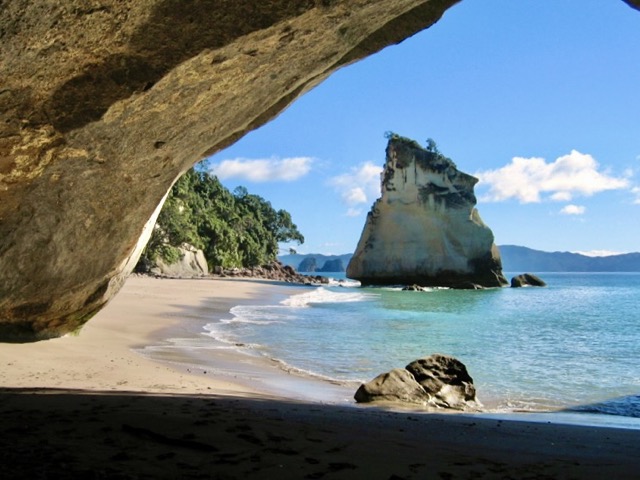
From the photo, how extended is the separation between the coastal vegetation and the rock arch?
1401 inches

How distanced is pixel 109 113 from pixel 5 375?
3.65m

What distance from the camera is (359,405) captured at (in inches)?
263

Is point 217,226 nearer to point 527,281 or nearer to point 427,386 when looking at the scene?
point 527,281

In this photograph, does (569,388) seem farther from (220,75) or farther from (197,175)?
(197,175)

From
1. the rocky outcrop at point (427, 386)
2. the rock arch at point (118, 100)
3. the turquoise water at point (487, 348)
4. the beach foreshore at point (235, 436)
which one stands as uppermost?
the rock arch at point (118, 100)

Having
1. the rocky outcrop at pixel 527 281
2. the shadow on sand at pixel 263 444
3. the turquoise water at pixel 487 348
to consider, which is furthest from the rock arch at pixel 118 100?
the rocky outcrop at pixel 527 281

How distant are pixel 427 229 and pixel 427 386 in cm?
5025

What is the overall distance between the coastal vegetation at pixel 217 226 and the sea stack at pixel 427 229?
54.4ft

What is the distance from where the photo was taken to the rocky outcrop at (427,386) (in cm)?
704

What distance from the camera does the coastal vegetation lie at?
142 ft

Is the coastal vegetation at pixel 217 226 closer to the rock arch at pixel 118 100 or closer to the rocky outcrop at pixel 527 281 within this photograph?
the rocky outcrop at pixel 527 281

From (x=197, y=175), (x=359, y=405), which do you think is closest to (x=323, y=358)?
(x=359, y=405)

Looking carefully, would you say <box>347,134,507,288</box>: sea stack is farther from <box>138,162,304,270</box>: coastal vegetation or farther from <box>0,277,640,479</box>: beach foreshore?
<box>0,277,640,479</box>: beach foreshore

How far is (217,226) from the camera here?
190 feet
